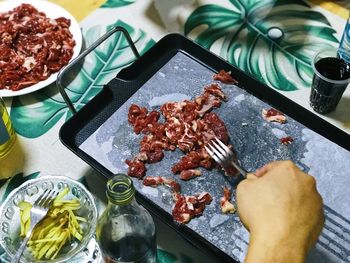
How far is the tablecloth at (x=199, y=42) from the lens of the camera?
1.23 meters

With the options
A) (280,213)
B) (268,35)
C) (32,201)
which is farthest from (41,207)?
(268,35)

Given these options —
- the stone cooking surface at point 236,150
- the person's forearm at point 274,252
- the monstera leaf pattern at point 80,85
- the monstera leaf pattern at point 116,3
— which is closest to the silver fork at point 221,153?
the stone cooking surface at point 236,150

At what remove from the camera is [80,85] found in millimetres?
1369

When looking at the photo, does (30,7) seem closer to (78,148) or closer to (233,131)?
(78,148)

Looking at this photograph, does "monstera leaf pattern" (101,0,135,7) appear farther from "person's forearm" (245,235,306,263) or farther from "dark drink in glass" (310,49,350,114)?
"person's forearm" (245,235,306,263)

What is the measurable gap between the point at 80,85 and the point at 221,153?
46 centimetres

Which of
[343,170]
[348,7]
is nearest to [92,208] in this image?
[343,170]

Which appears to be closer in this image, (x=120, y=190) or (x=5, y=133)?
(x=120, y=190)

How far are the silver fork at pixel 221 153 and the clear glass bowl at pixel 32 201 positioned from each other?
27 cm

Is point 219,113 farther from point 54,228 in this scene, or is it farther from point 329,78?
point 54,228

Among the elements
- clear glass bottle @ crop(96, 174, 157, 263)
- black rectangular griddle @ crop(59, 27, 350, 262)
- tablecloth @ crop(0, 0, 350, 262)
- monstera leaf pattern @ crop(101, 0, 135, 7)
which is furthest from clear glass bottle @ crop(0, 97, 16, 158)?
monstera leaf pattern @ crop(101, 0, 135, 7)

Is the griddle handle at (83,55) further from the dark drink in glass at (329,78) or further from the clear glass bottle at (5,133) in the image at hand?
the dark drink in glass at (329,78)

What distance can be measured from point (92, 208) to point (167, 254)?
0.18m

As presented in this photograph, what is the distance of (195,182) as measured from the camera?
1119 mm
